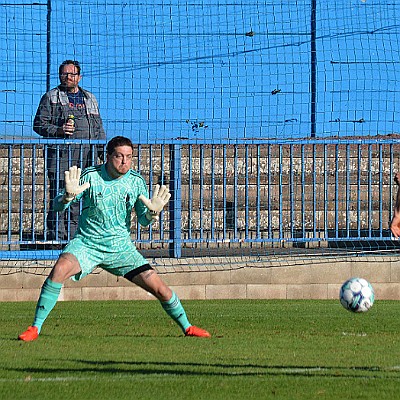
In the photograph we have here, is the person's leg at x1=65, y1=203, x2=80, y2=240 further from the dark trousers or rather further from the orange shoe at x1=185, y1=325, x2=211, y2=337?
the orange shoe at x1=185, y1=325, x2=211, y2=337

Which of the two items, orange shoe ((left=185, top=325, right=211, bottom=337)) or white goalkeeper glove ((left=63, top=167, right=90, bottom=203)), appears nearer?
white goalkeeper glove ((left=63, top=167, right=90, bottom=203))

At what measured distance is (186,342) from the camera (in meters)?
10.0

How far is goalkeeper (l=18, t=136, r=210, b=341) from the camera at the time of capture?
10383 mm

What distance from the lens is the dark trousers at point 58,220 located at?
1532 cm

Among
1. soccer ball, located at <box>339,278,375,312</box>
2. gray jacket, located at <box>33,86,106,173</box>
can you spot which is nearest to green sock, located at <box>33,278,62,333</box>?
soccer ball, located at <box>339,278,375,312</box>

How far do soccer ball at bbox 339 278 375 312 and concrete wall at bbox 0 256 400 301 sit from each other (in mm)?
6812

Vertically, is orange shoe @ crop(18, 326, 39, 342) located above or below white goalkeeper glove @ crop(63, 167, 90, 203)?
below

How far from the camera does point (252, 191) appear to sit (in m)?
16.0

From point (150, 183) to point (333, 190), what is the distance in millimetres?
2620

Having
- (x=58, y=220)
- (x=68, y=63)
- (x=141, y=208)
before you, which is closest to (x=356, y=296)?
(x=141, y=208)

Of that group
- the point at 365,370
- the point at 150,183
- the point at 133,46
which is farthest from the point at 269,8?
the point at 365,370

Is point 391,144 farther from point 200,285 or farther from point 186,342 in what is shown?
point 186,342

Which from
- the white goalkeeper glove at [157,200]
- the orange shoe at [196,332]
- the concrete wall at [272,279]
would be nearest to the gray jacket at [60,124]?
the concrete wall at [272,279]

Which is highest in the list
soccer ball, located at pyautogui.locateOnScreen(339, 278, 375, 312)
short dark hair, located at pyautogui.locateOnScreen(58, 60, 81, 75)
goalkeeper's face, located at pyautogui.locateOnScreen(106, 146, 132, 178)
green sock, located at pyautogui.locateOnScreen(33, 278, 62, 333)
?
short dark hair, located at pyautogui.locateOnScreen(58, 60, 81, 75)
